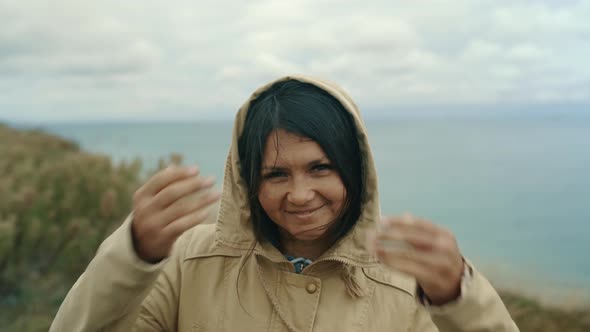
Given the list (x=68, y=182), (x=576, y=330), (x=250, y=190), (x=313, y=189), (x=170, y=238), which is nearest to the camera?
(x=170, y=238)

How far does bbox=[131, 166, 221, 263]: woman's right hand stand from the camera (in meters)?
1.60

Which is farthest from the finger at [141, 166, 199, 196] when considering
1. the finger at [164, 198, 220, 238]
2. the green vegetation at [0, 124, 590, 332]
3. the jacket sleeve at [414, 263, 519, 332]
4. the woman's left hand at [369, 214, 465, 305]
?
the green vegetation at [0, 124, 590, 332]

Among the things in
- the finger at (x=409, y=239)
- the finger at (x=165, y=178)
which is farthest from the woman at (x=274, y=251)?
the finger at (x=409, y=239)

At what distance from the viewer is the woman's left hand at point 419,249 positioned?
147 cm

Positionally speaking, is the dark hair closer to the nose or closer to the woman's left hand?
the nose

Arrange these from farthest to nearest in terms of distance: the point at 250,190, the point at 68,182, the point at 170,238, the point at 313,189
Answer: the point at 68,182 < the point at 250,190 < the point at 313,189 < the point at 170,238

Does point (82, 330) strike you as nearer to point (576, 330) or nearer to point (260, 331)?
point (260, 331)

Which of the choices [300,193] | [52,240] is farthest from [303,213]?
[52,240]

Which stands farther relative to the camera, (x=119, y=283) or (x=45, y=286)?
(x=45, y=286)

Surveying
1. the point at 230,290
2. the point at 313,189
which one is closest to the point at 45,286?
the point at 230,290

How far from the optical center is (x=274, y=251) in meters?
1.98

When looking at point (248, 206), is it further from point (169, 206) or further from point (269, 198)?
point (169, 206)

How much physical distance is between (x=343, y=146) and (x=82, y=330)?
104cm

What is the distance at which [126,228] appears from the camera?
1647mm
